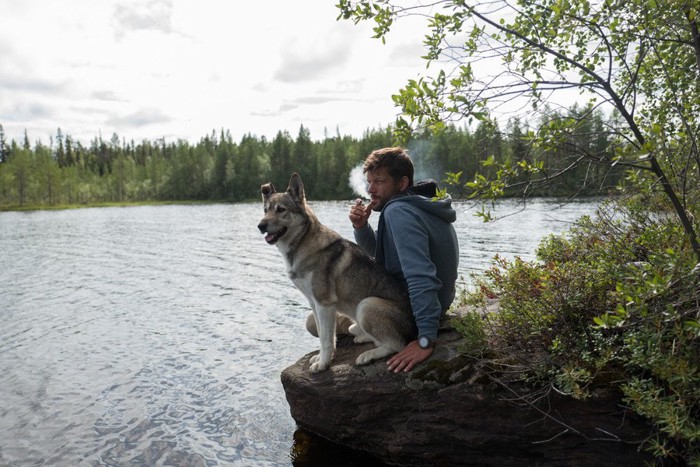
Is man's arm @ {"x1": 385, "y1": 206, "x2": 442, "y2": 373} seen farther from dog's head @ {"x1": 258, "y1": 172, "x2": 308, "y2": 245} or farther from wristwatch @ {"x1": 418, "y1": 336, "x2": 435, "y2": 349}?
dog's head @ {"x1": 258, "y1": 172, "x2": 308, "y2": 245}

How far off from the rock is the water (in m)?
1.40

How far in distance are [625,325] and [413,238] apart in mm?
2772

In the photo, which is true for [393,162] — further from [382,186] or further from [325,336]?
[325,336]

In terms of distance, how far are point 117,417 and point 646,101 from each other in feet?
36.4

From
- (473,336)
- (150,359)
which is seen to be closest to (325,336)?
(473,336)

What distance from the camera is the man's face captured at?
23.5 ft

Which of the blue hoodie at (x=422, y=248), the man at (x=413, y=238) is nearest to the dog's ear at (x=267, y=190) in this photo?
the man at (x=413, y=238)

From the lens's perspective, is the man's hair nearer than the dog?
No

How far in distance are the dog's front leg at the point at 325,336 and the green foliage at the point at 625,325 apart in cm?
229

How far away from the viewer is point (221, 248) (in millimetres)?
33688

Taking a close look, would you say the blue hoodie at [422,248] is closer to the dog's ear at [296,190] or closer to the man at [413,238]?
the man at [413,238]

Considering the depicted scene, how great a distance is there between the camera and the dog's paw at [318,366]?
7.20 meters

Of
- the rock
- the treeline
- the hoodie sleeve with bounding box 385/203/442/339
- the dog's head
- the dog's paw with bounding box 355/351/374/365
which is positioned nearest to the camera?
the rock

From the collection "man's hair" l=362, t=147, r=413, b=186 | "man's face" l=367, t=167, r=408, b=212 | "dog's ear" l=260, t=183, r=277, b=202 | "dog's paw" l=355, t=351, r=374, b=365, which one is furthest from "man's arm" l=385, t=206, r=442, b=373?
"dog's ear" l=260, t=183, r=277, b=202
